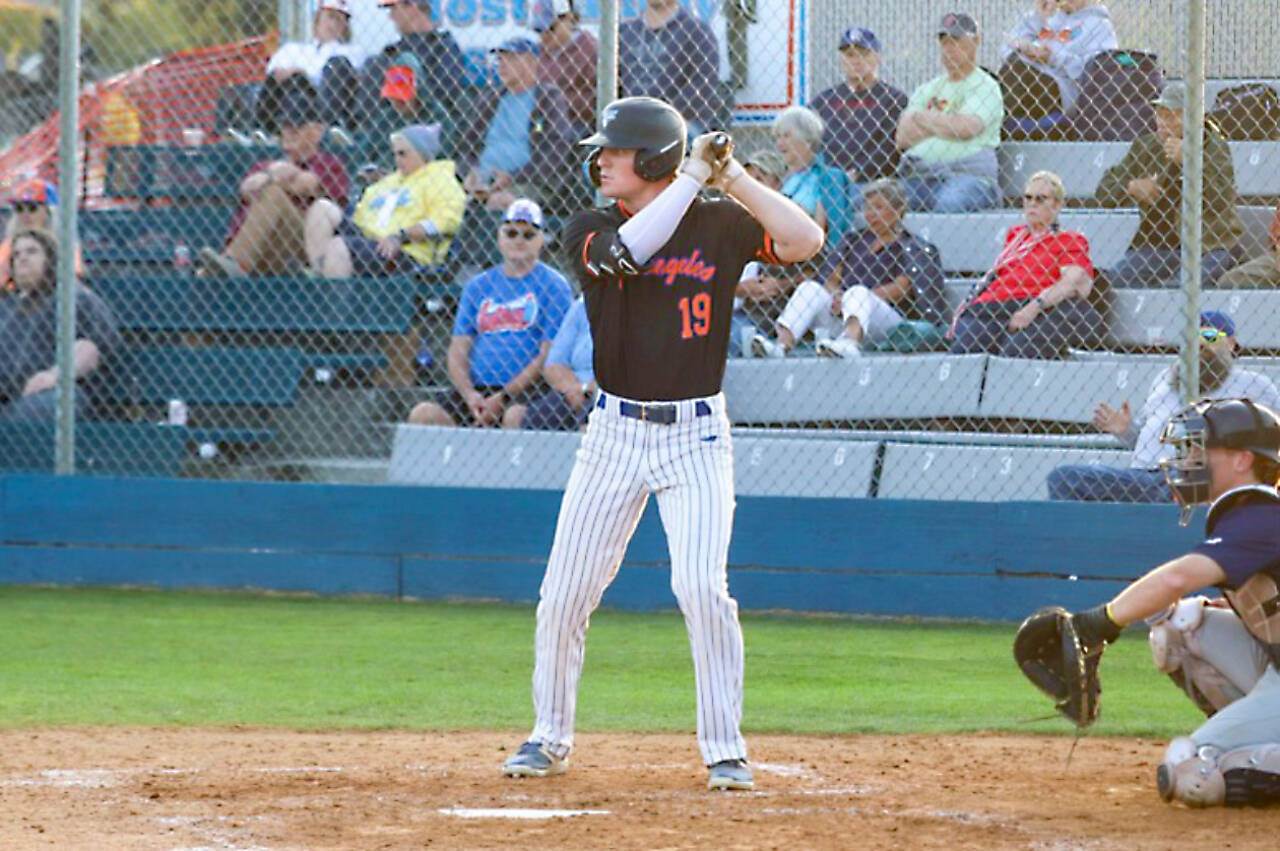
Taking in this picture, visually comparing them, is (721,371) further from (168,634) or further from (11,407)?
(11,407)

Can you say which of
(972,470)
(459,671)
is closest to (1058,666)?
(459,671)

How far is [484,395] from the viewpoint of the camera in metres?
10.0

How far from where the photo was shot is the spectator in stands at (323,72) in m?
11.8

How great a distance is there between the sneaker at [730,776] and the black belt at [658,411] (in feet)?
3.06

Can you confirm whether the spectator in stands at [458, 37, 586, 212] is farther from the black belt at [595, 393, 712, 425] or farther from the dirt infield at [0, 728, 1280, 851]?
the black belt at [595, 393, 712, 425]

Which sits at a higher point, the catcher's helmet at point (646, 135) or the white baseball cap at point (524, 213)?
the catcher's helmet at point (646, 135)

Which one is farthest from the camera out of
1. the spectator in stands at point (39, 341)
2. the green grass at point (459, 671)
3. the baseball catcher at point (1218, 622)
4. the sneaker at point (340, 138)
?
the sneaker at point (340, 138)

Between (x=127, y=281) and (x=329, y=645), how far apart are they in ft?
11.9

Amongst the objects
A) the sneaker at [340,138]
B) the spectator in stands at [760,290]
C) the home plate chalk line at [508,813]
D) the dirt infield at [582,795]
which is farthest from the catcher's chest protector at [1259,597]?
the sneaker at [340,138]

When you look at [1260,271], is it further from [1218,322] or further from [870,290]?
[870,290]

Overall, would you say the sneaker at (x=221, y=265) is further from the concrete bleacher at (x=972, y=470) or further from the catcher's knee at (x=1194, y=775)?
the catcher's knee at (x=1194, y=775)

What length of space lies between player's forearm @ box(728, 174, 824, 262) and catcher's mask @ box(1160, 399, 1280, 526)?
1074 mm

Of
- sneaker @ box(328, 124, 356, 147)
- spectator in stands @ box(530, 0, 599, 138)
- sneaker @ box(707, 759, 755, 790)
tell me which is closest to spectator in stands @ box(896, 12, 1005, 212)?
spectator in stands @ box(530, 0, 599, 138)

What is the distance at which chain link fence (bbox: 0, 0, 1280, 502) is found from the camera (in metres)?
9.10
